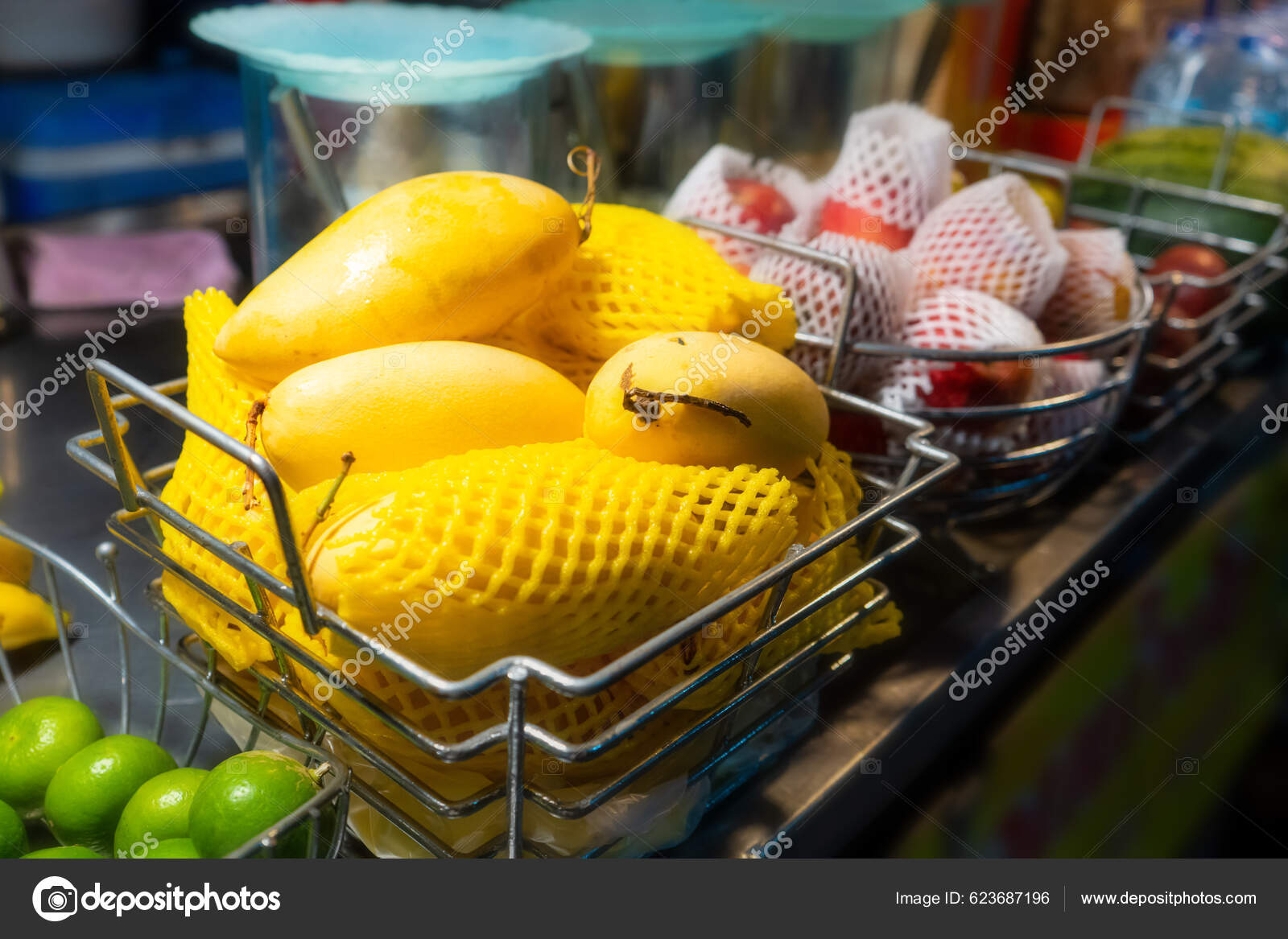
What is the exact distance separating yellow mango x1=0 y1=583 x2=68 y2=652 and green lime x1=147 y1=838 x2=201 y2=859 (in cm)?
29

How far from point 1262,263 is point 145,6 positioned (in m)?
2.30

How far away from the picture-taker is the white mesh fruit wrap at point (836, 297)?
0.80 m

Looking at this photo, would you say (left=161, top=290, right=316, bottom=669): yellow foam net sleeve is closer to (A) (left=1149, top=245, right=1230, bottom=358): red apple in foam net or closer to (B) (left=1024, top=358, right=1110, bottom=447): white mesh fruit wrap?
(B) (left=1024, top=358, right=1110, bottom=447): white mesh fruit wrap

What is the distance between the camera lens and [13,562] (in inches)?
28.5

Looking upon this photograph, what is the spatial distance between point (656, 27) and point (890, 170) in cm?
39

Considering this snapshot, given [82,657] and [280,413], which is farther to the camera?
[82,657]

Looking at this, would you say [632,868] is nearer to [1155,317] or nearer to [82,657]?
[82,657]

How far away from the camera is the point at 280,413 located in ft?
1.70

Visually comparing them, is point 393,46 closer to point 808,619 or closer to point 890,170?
point 890,170

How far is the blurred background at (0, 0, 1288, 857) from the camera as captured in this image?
864 millimetres

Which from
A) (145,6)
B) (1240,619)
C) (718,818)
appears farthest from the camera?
(145,6)

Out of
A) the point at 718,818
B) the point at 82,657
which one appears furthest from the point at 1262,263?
the point at 82,657

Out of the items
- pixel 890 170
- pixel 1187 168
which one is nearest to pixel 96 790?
pixel 890 170

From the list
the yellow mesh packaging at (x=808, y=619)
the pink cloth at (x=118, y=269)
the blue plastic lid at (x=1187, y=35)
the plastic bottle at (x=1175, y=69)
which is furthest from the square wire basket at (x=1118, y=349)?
the pink cloth at (x=118, y=269)
